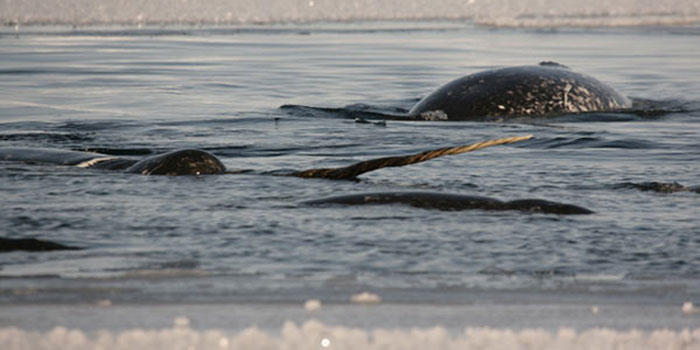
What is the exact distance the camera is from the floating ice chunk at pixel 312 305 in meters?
3.18

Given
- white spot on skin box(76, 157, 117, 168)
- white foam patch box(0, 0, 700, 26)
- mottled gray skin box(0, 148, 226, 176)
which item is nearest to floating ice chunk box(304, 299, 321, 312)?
mottled gray skin box(0, 148, 226, 176)

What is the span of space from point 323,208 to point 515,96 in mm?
4208

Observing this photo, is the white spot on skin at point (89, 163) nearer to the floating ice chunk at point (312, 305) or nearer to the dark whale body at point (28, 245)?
the dark whale body at point (28, 245)

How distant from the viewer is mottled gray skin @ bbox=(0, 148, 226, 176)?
18.8ft

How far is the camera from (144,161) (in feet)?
19.1

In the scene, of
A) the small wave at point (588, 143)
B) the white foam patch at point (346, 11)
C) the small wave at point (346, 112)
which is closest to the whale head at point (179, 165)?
the small wave at point (588, 143)

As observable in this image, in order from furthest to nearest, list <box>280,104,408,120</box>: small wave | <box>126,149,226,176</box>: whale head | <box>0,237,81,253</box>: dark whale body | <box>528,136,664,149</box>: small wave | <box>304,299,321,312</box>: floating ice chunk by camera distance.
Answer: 1. <box>280,104,408,120</box>: small wave
2. <box>528,136,664,149</box>: small wave
3. <box>126,149,226,176</box>: whale head
4. <box>0,237,81,253</box>: dark whale body
5. <box>304,299,321,312</box>: floating ice chunk

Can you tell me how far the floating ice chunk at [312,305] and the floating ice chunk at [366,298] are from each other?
108 millimetres

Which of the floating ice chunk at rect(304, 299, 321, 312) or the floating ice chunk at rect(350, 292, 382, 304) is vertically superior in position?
the floating ice chunk at rect(304, 299, 321, 312)

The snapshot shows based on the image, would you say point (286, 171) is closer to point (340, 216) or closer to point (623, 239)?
point (340, 216)

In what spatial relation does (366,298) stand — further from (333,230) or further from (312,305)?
(333,230)

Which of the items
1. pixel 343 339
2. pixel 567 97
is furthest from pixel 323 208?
pixel 567 97

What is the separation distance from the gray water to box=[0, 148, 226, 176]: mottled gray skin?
4.8 inches

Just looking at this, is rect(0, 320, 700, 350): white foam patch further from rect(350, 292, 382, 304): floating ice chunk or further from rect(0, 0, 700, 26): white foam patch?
rect(0, 0, 700, 26): white foam patch
